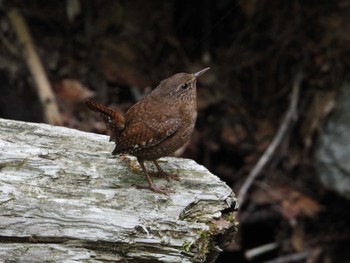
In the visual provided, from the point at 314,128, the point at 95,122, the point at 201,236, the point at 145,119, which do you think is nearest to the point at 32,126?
the point at 145,119

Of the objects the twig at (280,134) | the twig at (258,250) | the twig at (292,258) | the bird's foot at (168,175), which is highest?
the bird's foot at (168,175)

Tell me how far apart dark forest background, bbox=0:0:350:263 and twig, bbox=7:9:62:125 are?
3.9 inches

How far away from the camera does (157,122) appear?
375 cm

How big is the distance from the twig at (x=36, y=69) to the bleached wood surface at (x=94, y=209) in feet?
5.63

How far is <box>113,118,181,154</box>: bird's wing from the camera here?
3.68 metres

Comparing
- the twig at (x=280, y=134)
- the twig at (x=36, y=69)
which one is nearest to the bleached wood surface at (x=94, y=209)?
the twig at (x=36, y=69)

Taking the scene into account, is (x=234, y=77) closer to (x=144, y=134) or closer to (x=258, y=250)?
(x=258, y=250)

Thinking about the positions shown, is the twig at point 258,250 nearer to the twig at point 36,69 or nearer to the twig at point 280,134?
the twig at point 280,134

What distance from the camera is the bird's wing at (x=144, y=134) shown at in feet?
12.1

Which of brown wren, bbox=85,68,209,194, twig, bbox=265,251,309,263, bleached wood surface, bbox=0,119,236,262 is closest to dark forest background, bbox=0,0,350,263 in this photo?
twig, bbox=265,251,309,263

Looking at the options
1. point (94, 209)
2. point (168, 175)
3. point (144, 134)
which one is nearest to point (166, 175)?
point (168, 175)

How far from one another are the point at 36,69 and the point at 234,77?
1.92 m

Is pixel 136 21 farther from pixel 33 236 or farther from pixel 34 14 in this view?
pixel 33 236

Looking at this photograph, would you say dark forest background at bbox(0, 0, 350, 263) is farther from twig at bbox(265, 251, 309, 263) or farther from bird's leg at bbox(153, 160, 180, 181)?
bird's leg at bbox(153, 160, 180, 181)
